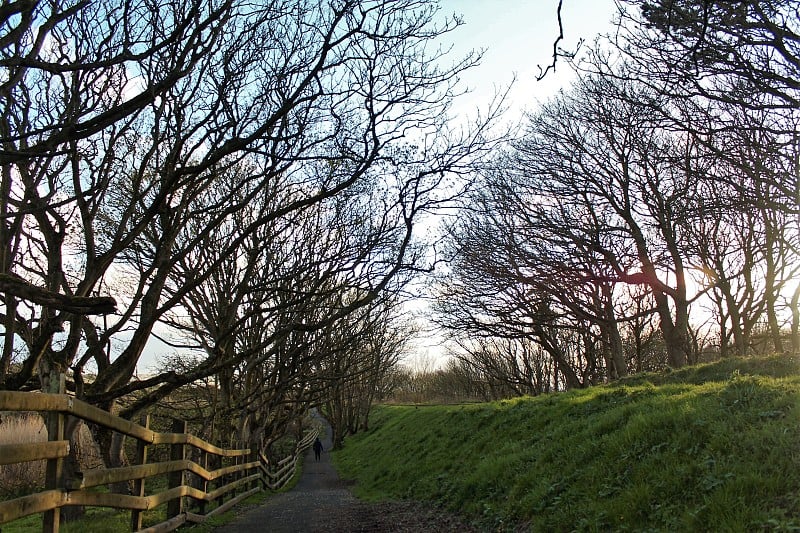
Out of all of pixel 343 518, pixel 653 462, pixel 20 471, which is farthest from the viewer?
pixel 20 471

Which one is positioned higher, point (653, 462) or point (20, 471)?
point (653, 462)

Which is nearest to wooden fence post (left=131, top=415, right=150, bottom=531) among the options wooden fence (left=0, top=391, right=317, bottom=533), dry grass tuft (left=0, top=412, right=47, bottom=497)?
wooden fence (left=0, top=391, right=317, bottom=533)

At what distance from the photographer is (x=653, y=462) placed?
244 inches

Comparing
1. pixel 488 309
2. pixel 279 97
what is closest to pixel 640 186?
pixel 488 309

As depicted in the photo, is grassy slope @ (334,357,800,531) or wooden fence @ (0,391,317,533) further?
grassy slope @ (334,357,800,531)

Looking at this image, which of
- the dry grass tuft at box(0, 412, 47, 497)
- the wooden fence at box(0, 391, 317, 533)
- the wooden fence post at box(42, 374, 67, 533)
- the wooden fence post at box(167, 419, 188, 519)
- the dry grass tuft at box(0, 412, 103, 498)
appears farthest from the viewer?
the dry grass tuft at box(0, 412, 47, 497)

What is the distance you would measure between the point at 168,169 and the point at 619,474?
6.13 meters

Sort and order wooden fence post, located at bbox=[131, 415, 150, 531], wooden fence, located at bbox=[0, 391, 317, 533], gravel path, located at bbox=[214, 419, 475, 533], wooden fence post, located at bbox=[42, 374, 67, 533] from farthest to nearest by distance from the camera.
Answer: gravel path, located at bbox=[214, 419, 475, 533] → wooden fence post, located at bbox=[131, 415, 150, 531] → wooden fence post, located at bbox=[42, 374, 67, 533] → wooden fence, located at bbox=[0, 391, 317, 533]

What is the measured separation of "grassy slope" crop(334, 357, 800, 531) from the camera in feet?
16.2

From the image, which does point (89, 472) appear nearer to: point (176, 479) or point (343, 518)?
point (176, 479)

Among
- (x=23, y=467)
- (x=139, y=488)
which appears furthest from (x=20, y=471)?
(x=139, y=488)

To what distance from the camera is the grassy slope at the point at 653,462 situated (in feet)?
16.2

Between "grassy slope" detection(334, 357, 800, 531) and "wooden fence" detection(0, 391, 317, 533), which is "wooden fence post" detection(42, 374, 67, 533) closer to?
"wooden fence" detection(0, 391, 317, 533)

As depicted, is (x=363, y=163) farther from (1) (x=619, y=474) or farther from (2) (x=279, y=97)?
(1) (x=619, y=474)
